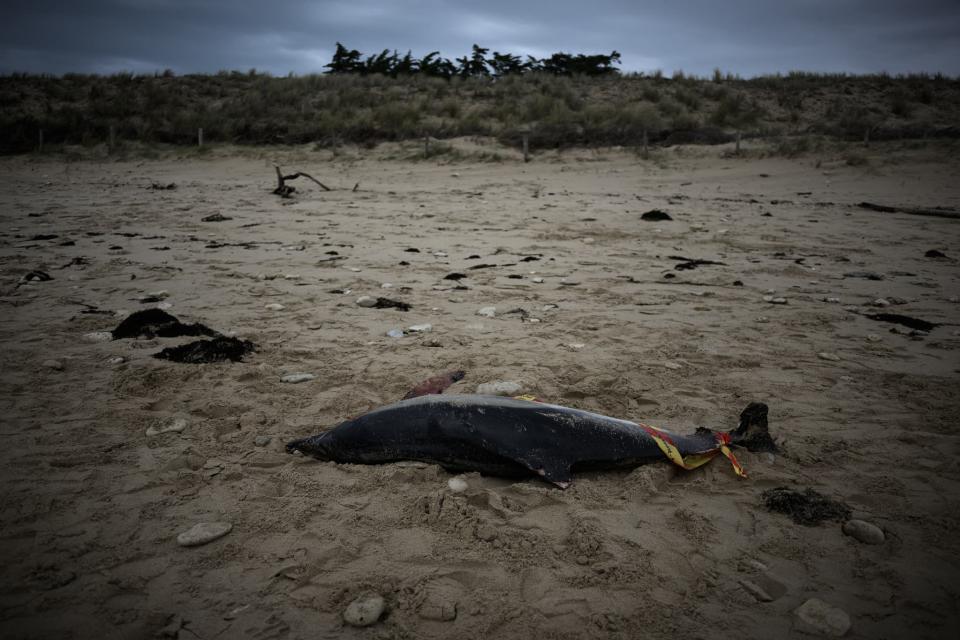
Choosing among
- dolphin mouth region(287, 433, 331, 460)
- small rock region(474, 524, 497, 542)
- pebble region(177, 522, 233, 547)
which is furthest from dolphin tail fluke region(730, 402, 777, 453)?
pebble region(177, 522, 233, 547)

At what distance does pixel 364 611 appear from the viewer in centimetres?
176

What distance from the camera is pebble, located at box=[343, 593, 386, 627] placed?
1.73 m

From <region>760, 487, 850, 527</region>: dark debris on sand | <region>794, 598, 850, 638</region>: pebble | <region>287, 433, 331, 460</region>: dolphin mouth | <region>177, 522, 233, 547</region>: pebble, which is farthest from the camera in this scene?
<region>287, 433, 331, 460</region>: dolphin mouth

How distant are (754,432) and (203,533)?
2746 mm

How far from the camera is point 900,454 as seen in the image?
2.69m

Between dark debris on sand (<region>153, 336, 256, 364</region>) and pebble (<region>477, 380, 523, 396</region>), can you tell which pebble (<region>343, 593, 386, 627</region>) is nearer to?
pebble (<region>477, 380, 523, 396</region>)

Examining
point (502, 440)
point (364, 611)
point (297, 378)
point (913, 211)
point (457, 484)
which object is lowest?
point (364, 611)

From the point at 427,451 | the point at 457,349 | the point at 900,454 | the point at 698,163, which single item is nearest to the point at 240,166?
the point at 698,163

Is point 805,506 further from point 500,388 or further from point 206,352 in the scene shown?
point 206,352

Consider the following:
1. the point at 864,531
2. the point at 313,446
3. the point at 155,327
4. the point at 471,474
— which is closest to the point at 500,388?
the point at 471,474

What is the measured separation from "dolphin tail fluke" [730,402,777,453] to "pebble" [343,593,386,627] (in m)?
1.99

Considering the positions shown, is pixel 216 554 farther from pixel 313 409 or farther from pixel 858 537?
pixel 858 537

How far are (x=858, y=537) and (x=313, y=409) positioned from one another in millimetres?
2824

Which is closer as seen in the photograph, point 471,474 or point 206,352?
point 471,474
